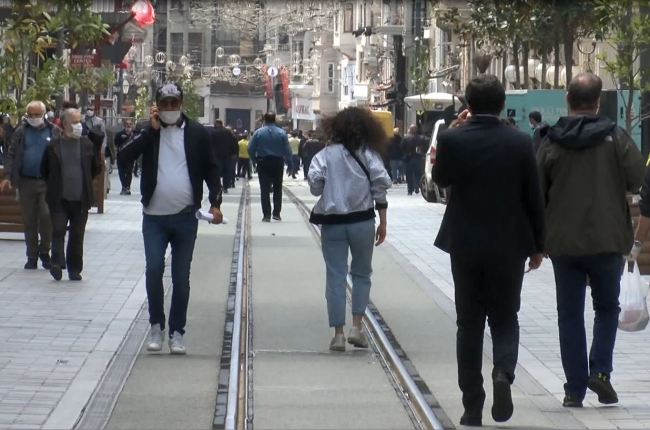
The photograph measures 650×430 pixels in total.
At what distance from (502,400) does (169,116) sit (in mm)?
3527

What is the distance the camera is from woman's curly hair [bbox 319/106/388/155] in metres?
10.6

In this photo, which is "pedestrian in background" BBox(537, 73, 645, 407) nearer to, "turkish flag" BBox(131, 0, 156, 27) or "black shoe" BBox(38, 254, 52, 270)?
"black shoe" BBox(38, 254, 52, 270)

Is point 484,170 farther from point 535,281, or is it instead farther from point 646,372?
point 535,281

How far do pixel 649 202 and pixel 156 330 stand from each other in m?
3.54

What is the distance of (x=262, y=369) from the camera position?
951 centimetres

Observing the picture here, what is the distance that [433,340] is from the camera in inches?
434

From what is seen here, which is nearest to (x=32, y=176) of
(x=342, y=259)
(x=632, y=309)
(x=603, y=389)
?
(x=342, y=259)

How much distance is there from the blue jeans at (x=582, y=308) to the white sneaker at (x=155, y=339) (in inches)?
120

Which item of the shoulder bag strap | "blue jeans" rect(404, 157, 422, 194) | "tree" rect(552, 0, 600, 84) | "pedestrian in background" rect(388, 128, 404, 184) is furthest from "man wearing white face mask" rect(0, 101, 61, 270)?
"pedestrian in background" rect(388, 128, 404, 184)

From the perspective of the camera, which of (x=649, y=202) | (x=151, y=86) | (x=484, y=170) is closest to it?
(x=484, y=170)

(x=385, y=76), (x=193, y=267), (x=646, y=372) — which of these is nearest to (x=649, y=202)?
(x=646, y=372)

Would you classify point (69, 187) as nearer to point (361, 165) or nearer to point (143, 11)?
point (361, 165)

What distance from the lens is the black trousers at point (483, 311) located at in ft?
25.0

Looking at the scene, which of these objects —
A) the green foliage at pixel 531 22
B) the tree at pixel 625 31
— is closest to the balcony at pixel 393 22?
the green foliage at pixel 531 22
